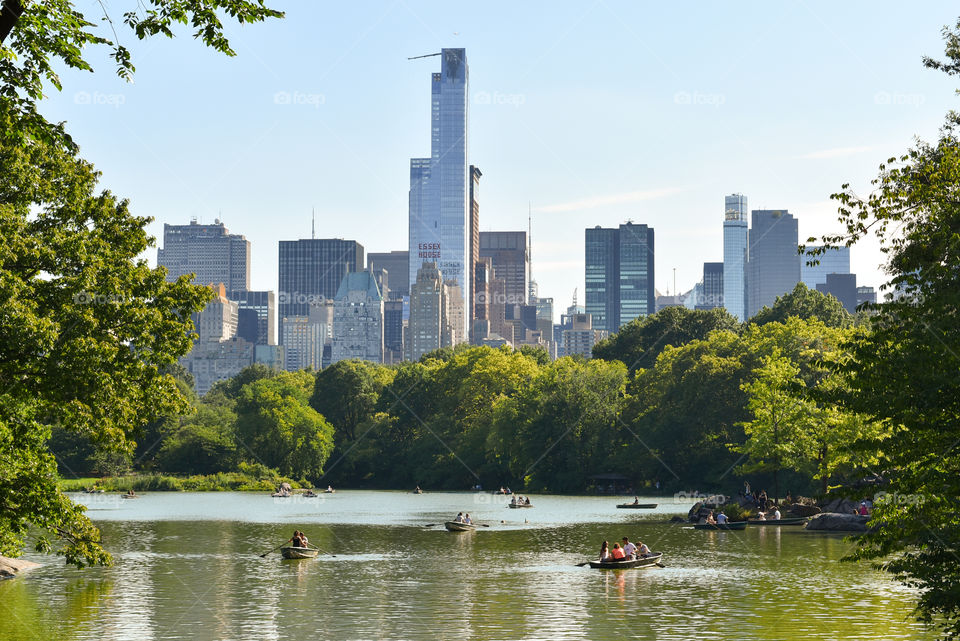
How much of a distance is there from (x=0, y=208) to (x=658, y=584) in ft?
99.0

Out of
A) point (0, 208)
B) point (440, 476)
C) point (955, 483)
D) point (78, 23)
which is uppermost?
point (78, 23)

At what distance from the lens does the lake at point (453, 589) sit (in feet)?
111

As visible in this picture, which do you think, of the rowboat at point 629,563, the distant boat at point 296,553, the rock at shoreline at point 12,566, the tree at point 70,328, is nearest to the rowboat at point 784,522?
the rowboat at point 629,563

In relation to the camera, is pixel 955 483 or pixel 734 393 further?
Answer: pixel 734 393

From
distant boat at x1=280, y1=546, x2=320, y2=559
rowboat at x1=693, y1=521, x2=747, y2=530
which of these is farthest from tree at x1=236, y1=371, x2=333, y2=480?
distant boat at x1=280, y1=546, x2=320, y2=559

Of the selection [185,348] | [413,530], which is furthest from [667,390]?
[185,348]

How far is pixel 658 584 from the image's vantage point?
148ft

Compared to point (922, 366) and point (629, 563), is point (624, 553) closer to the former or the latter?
point (629, 563)

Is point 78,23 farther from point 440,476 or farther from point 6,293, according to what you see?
point 440,476

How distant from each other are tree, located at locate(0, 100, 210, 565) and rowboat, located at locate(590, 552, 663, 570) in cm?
2616

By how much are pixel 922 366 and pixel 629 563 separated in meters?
29.2

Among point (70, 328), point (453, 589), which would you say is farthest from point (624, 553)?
point (70, 328)

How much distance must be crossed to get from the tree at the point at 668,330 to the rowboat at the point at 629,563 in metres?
87.9

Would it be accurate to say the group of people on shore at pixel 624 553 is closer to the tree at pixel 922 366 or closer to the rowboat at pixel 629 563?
the rowboat at pixel 629 563
